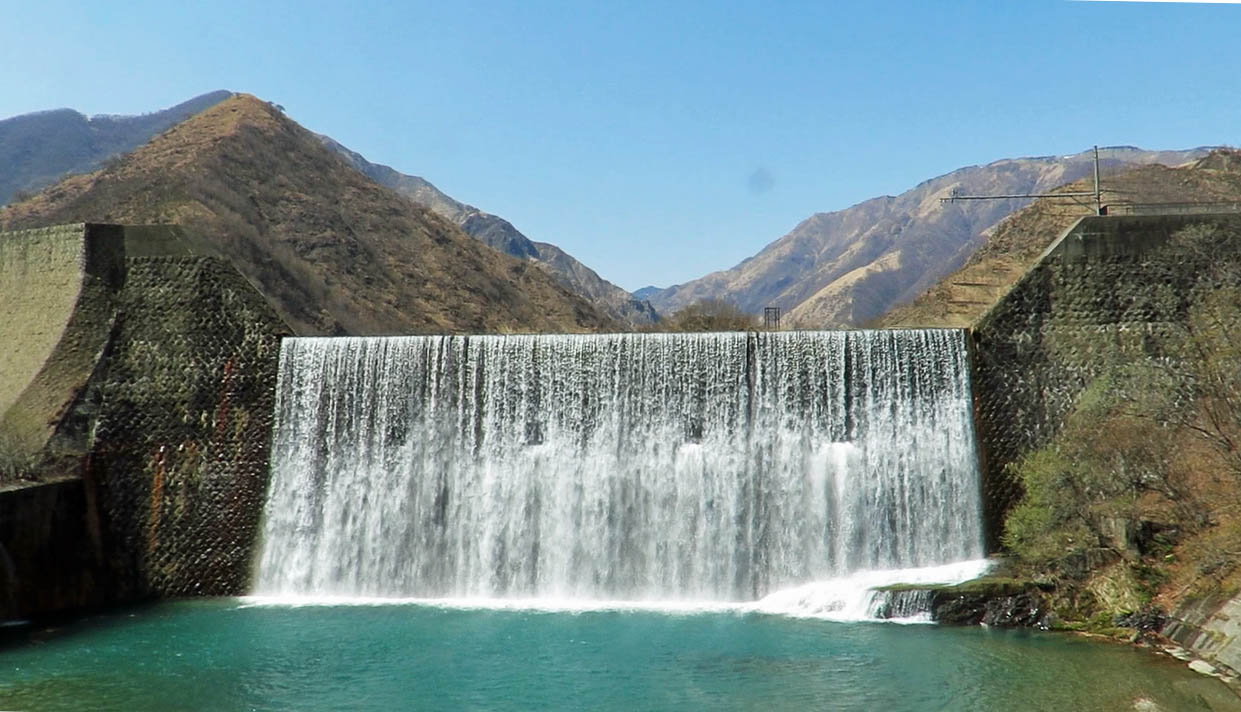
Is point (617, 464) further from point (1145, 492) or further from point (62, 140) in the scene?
point (62, 140)

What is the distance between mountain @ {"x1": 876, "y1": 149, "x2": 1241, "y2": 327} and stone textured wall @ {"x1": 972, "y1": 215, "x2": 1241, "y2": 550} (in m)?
6.48

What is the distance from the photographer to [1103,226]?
67.9 ft

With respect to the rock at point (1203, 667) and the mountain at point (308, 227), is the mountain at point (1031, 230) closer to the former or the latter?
the rock at point (1203, 667)

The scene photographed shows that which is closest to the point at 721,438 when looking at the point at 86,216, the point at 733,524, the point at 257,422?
the point at 733,524

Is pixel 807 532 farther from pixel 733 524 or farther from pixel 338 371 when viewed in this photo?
pixel 338 371

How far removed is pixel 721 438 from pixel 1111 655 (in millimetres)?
8127

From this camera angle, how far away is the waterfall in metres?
20.1

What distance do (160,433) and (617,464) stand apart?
9.67 m

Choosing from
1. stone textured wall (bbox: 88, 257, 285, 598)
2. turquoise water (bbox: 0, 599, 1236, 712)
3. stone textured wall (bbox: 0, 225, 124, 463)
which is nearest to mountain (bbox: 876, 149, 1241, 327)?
turquoise water (bbox: 0, 599, 1236, 712)

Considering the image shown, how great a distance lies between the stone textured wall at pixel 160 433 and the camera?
837 inches

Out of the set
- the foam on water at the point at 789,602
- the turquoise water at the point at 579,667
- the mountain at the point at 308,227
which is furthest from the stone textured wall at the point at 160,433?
the mountain at the point at 308,227

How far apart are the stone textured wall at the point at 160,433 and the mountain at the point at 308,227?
16252 mm

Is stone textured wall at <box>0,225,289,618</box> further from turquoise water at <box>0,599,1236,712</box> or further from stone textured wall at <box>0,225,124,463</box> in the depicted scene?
turquoise water at <box>0,599,1236,712</box>

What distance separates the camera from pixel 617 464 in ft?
69.9
